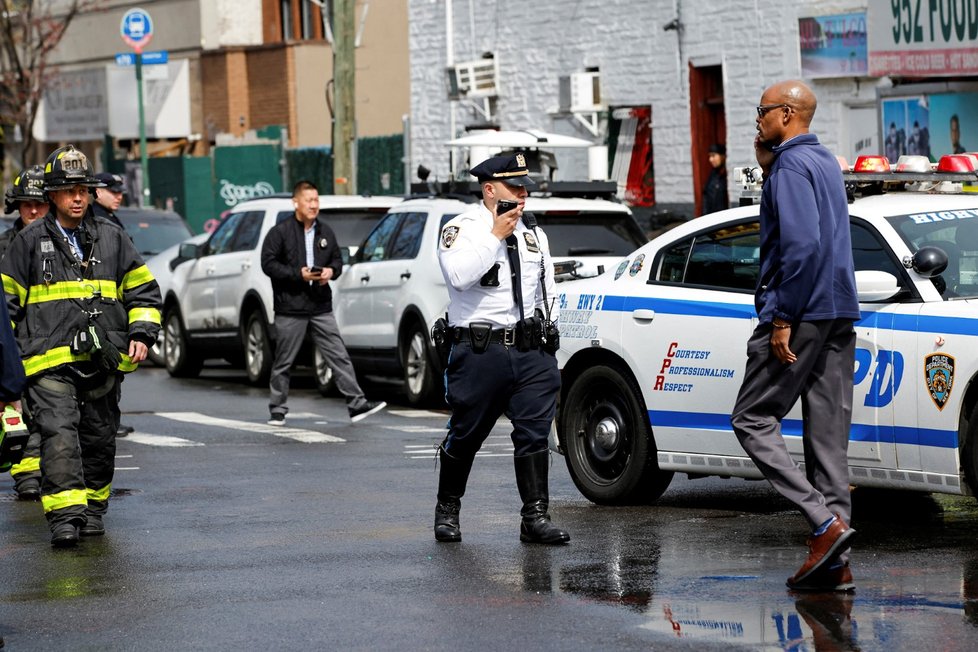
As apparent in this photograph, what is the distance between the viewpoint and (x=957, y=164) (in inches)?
373

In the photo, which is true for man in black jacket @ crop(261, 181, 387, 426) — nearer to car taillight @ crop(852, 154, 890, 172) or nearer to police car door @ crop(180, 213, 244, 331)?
police car door @ crop(180, 213, 244, 331)

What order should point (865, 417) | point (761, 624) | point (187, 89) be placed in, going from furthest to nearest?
point (187, 89), point (865, 417), point (761, 624)

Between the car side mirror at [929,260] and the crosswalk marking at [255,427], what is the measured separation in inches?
246

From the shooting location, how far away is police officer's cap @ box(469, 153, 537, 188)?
8.95m

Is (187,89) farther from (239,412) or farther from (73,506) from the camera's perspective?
(73,506)

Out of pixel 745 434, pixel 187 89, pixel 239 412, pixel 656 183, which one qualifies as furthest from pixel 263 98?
pixel 745 434

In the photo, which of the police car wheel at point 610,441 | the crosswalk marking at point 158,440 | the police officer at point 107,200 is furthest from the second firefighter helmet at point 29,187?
the police car wheel at point 610,441

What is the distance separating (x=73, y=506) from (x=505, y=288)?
234 cm

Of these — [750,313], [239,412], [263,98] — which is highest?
[263,98]

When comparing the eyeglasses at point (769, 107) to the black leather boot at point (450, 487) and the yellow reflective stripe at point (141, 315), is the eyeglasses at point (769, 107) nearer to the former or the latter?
the black leather boot at point (450, 487)

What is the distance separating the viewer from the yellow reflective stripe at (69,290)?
969 centimetres

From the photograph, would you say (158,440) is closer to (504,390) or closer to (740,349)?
(504,390)

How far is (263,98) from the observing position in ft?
123

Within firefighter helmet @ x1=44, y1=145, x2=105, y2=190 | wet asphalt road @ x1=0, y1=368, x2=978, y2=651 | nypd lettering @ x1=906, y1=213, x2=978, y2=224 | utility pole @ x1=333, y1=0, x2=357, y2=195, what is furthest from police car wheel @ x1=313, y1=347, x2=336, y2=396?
nypd lettering @ x1=906, y1=213, x2=978, y2=224
